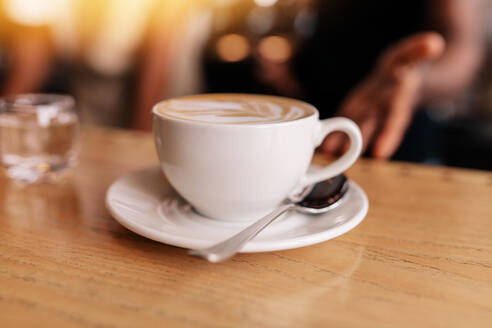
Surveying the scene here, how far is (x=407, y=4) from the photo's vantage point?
134cm

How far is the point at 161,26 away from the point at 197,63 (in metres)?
0.36

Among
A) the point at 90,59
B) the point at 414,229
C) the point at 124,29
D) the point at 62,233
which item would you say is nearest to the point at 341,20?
the point at 124,29

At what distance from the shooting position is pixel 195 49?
188 centimetres

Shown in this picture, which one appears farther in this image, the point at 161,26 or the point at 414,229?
the point at 161,26

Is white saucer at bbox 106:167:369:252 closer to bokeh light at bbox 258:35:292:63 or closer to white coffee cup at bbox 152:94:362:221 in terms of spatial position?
white coffee cup at bbox 152:94:362:221

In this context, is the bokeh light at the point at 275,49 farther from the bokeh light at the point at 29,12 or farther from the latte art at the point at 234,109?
the latte art at the point at 234,109

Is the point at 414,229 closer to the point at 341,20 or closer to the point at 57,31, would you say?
the point at 341,20

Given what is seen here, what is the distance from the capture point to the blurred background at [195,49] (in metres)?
1.39

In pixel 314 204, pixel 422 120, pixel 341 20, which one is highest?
pixel 341 20

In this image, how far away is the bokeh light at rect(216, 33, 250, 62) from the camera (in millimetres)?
1935

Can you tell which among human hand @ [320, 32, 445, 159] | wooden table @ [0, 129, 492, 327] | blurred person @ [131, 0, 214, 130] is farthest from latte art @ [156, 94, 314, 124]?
blurred person @ [131, 0, 214, 130]

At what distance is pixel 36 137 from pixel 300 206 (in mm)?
376

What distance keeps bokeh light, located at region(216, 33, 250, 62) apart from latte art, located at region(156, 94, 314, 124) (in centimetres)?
149

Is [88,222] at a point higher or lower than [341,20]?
lower
